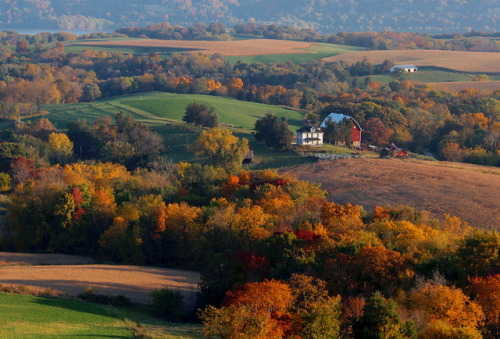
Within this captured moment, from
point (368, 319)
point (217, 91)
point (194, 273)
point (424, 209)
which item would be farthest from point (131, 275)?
point (217, 91)

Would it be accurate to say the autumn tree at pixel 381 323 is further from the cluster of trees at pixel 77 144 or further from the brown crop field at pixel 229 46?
the brown crop field at pixel 229 46

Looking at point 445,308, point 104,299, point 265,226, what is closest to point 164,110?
point 265,226

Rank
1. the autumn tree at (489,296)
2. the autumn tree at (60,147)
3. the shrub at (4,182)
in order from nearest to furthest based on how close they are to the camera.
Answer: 1. the autumn tree at (489,296)
2. the shrub at (4,182)
3. the autumn tree at (60,147)

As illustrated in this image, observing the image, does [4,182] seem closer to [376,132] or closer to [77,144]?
[77,144]

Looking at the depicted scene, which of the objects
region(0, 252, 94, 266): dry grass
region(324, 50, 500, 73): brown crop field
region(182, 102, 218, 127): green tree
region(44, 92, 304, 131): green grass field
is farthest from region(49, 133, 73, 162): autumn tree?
region(324, 50, 500, 73): brown crop field

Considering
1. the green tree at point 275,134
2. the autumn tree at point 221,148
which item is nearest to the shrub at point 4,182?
the autumn tree at point 221,148

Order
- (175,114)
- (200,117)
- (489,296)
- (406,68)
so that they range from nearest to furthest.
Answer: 1. (489,296)
2. (200,117)
3. (175,114)
4. (406,68)
